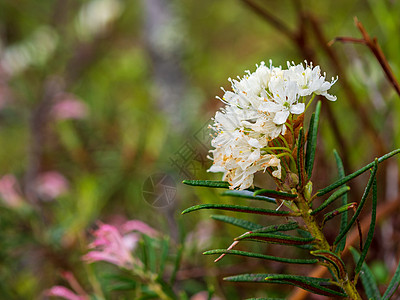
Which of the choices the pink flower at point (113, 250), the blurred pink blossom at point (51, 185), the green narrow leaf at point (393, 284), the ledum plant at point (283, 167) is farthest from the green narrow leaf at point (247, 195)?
the blurred pink blossom at point (51, 185)

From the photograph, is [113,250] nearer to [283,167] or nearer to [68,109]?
[283,167]

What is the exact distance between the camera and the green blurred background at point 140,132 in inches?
29.6

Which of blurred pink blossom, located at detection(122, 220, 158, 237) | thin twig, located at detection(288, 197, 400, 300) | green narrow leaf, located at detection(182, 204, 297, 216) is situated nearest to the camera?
green narrow leaf, located at detection(182, 204, 297, 216)

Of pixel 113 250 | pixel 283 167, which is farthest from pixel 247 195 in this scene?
pixel 113 250

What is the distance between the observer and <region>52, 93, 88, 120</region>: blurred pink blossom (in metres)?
1.30

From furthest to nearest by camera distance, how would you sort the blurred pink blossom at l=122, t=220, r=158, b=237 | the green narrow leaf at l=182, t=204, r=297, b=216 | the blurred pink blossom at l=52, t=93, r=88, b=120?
the blurred pink blossom at l=52, t=93, r=88, b=120, the blurred pink blossom at l=122, t=220, r=158, b=237, the green narrow leaf at l=182, t=204, r=297, b=216

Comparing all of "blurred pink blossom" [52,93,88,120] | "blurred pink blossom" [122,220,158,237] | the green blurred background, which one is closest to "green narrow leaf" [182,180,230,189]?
the green blurred background

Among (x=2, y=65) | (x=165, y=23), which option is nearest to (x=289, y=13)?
(x=165, y=23)

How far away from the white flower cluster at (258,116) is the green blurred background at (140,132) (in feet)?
0.71

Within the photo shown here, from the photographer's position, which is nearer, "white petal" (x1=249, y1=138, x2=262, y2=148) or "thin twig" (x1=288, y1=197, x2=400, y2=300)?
"white petal" (x1=249, y1=138, x2=262, y2=148)

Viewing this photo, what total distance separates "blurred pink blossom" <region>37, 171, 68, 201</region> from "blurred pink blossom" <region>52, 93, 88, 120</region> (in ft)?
0.61

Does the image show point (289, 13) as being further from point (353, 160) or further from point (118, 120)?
point (353, 160)

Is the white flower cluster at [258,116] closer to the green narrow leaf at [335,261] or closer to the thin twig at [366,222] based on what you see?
the green narrow leaf at [335,261]

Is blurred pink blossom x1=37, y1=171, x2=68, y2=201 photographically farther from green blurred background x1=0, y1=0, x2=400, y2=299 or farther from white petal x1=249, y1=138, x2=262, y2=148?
white petal x1=249, y1=138, x2=262, y2=148
